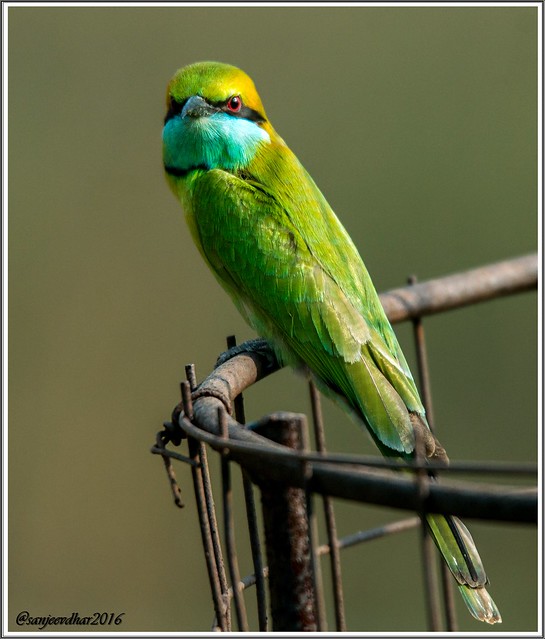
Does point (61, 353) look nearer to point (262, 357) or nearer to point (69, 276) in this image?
point (69, 276)

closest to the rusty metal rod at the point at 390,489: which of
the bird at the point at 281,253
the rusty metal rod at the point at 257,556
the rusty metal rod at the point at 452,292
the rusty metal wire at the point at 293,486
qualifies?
the rusty metal wire at the point at 293,486

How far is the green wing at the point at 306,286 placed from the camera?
7.39 ft

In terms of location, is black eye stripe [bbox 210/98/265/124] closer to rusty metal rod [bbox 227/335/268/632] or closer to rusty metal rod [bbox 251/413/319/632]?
rusty metal rod [bbox 227/335/268/632]

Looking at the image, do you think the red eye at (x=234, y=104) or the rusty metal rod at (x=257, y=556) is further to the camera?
the red eye at (x=234, y=104)

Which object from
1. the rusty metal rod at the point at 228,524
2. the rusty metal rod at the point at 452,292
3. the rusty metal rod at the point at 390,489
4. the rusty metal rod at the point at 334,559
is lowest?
the rusty metal rod at the point at 334,559

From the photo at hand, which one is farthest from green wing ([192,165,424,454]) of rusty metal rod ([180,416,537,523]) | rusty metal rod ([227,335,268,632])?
rusty metal rod ([180,416,537,523])

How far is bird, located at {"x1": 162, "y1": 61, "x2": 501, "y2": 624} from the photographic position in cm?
224

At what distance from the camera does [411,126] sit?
521cm

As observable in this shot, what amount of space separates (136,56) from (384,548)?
2.71 meters

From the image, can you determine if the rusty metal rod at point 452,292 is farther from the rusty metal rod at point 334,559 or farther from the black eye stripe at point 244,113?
the black eye stripe at point 244,113

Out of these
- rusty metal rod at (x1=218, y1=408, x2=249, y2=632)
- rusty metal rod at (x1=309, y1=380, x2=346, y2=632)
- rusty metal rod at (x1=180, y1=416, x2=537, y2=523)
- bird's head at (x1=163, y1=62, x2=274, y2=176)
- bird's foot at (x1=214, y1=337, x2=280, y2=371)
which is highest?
bird's head at (x1=163, y1=62, x2=274, y2=176)

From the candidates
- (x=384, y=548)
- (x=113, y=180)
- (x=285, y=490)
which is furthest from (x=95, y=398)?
(x=285, y=490)

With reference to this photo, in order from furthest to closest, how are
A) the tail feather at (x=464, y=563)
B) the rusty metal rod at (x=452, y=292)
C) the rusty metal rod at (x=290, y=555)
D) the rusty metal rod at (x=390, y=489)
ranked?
the rusty metal rod at (x=452, y=292), the tail feather at (x=464, y=563), the rusty metal rod at (x=290, y=555), the rusty metal rod at (x=390, y=489)

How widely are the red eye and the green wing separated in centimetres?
24
